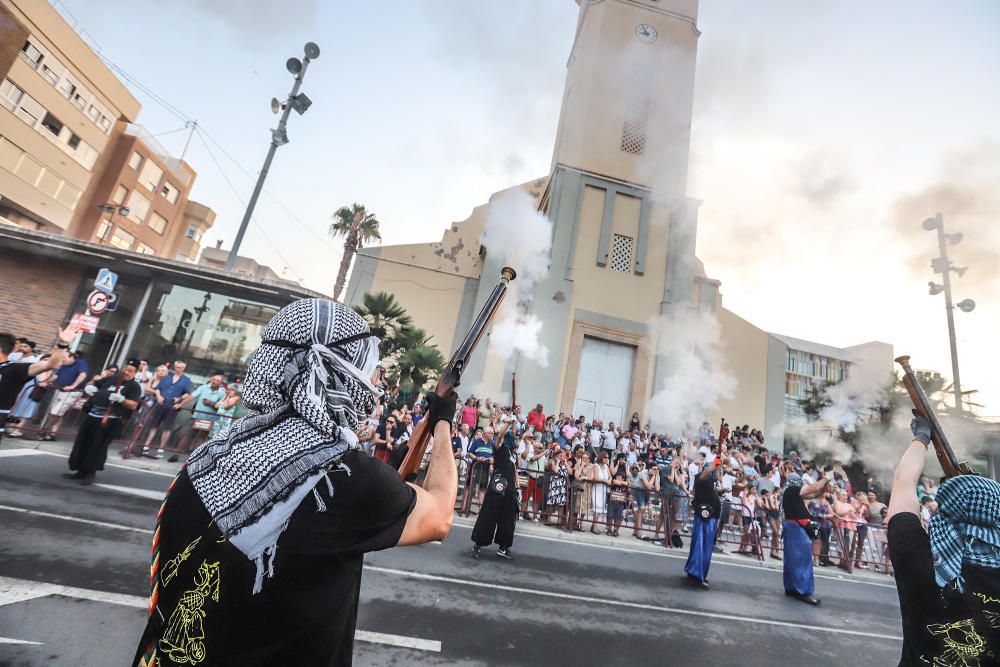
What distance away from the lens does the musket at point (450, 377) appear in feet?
5.92

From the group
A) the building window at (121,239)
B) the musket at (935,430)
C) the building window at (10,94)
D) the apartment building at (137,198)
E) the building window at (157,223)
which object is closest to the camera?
the musket at (935,430)

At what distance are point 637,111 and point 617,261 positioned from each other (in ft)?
23.7

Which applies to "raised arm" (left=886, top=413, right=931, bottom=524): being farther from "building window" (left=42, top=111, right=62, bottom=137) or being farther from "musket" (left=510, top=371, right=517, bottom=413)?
"building window" (left=42, top=111, right=62, bottom=137)

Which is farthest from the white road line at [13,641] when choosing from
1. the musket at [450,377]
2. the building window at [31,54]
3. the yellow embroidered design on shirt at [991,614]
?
the building window at [31,54]

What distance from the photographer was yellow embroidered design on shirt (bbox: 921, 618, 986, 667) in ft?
5.39

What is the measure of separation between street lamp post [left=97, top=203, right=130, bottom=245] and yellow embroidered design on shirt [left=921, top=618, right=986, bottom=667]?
36.3m

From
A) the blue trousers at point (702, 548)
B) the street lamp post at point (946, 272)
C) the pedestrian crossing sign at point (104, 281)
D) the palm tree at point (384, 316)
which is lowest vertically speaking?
the blue trousers at point (702, 548)

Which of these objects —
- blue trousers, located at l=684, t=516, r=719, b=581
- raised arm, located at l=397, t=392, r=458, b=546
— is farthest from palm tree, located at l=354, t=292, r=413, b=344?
raised arm, located at l=397, t=392, r=458, b=546

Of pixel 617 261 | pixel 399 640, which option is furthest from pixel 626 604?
pixel 617 261

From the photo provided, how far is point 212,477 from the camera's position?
1080 millimetres

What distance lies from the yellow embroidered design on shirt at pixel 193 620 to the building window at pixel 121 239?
1402 inches

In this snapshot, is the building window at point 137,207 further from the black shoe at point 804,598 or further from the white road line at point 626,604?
the black shoe at point 804,598


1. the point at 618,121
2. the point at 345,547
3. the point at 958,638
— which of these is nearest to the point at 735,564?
the point at 958,638

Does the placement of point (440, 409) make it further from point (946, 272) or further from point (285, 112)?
point (946, 272)
